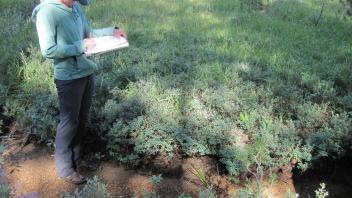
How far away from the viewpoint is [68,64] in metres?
4.79

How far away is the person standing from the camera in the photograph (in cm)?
455

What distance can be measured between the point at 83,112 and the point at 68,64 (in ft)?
2.76

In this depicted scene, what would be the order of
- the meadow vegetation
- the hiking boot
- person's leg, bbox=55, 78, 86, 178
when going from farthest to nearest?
the meadow vegetation < the hiking boot < person's leg, bbox=55, 78, 86, 178

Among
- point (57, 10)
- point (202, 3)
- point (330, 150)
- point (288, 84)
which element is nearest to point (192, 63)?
point (288, 84)

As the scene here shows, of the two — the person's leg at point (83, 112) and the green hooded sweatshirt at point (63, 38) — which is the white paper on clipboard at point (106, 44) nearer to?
the green hooded sweatshirt at point (63, 38)

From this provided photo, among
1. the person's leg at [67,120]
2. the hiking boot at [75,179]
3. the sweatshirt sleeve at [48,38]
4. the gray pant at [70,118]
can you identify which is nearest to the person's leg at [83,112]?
the gray pant at [70,118]

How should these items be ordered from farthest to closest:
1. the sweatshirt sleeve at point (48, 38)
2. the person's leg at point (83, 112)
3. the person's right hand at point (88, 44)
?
the person's leg at point (83, 112)
the person's right hand at point (88, 44)
the sweatshirt sleeve at point (48, 38)

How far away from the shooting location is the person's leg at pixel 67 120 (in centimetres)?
490

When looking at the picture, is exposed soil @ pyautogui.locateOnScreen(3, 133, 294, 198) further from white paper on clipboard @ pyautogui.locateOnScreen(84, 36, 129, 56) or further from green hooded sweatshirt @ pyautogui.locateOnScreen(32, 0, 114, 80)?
white paper on clipboard @ pyautogui.locateOnScreen(84, 36, 129, 56)

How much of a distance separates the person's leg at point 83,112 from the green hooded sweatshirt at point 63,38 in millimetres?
245

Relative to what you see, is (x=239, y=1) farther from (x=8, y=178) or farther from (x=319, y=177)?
(x=8, y=178)

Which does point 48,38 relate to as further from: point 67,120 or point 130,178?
point 130,178

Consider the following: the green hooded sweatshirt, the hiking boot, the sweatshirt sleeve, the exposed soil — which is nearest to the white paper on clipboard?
the green hooded sweatshirt

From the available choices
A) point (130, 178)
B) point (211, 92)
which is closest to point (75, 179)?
point (130, 178)
